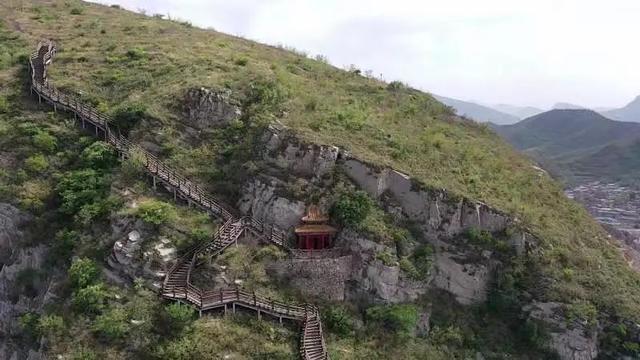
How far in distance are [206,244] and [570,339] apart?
26588mm

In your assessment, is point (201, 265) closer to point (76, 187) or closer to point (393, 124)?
point (76, 187)

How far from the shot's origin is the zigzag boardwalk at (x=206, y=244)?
121 feet

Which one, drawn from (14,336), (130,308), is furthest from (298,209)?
(14,336)

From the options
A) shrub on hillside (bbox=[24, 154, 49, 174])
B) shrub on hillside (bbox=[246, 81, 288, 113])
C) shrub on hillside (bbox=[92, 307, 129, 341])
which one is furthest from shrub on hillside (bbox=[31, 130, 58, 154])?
shrub on hillside (bbox=[92, 307, 129, 341])

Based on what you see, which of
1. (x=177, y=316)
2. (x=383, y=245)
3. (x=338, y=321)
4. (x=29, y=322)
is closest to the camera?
(x=177, y=316)

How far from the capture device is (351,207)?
140 ft

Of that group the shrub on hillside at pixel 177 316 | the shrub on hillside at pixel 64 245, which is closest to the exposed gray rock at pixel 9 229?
the shrub on hillside at pixel 64 245

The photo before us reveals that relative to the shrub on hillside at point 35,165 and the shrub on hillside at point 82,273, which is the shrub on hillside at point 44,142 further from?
the shrub on hillside at point 82,273

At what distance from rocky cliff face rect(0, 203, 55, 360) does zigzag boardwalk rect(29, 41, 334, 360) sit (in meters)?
8.86

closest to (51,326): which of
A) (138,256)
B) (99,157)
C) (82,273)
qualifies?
(82,273)

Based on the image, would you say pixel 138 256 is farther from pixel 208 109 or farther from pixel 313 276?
pixel 208 109

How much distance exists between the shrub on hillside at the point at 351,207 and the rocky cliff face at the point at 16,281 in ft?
66.0

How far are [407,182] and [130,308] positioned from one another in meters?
22.1

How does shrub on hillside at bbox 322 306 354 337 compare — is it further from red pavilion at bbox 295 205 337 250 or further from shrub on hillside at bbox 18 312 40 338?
shrub on hillside at bbox 18 312 40 338
